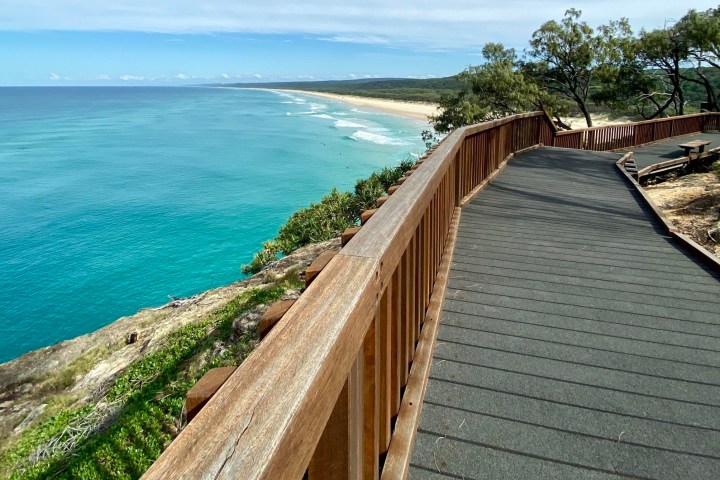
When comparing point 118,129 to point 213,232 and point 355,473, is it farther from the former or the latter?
point 355,473

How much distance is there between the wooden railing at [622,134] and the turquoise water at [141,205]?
16297 mm

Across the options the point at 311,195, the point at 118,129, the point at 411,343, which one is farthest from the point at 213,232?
the point at 118,129

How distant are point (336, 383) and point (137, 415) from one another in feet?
20.7

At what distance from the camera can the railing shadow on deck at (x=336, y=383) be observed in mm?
784

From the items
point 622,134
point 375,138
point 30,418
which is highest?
point 622,134

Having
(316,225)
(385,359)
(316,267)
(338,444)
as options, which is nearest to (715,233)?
(385,359)

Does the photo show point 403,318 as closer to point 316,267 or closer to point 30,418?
point 316,267

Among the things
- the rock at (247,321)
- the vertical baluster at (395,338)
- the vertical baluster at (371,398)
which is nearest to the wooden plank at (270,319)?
the vertical baluster at (371,398)

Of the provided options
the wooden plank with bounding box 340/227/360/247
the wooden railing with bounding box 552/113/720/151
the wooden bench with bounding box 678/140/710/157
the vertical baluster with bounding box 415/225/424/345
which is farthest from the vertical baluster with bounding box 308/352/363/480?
the wooden bench with bounding box 678/140/710/157

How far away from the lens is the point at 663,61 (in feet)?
89.5

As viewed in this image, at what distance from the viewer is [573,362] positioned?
9.73ft

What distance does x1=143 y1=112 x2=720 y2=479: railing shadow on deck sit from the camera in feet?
2.57

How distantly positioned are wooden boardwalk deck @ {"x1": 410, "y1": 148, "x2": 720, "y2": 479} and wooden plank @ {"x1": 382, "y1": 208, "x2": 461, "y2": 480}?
6cm

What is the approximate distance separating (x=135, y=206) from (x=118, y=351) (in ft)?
101
